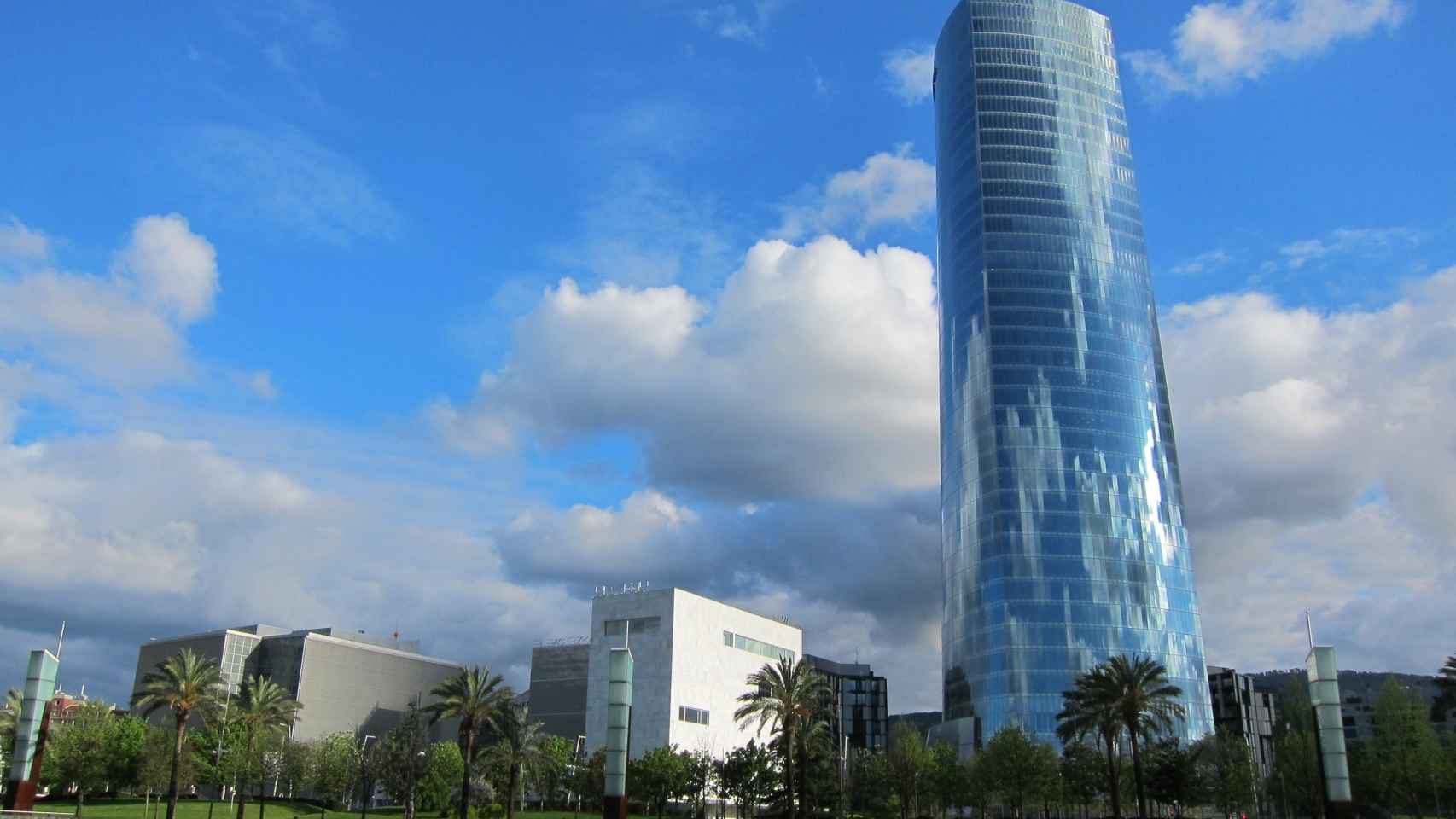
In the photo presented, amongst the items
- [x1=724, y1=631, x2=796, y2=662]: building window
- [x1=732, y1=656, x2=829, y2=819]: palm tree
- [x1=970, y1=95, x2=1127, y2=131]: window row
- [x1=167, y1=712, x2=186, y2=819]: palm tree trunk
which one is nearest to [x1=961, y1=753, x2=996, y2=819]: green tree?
[x1=732, y1=656, x2=829, y2=819]: palm tree

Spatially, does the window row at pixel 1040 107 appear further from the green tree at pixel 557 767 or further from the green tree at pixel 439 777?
the green tree at pixel 439 777

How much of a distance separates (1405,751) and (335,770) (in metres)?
108

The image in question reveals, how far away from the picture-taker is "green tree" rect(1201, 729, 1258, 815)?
339 feet

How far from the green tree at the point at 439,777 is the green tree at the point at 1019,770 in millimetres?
58784

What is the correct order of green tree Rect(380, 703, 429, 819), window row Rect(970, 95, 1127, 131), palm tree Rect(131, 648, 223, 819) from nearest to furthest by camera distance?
palm tree Rect(131, 648, 223, 819) → green tree Rect(380, 703, 429, 819) → window row Rect(970, 95, 1127, 131)

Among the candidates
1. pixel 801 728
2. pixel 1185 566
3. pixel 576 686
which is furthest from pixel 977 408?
pixel 801 728

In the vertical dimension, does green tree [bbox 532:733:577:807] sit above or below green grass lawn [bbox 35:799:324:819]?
above

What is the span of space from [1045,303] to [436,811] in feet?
353

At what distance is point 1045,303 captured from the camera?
17000 cm

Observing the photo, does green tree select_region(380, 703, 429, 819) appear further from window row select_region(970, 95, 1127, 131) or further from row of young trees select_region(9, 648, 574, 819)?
window row select_region(970, 95, 1127, 131)

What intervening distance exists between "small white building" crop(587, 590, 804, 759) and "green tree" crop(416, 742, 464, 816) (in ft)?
52.0

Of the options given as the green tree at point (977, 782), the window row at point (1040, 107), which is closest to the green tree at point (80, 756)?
the green tree at point (977, 782)

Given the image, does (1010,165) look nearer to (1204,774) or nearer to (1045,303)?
(1045,303)

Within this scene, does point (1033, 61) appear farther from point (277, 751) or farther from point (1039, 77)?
point (277, 751)
